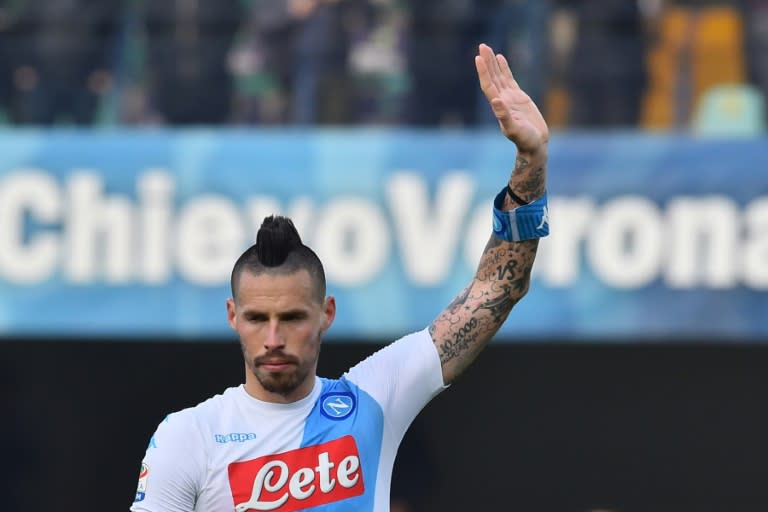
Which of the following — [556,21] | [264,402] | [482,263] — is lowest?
[264,402]

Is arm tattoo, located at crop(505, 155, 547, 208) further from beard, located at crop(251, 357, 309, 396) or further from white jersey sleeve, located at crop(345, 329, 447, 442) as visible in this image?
beard, located at crop(251, 357, 309, 396)

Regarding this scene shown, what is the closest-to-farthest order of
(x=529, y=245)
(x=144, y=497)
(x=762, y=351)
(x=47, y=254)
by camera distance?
(x=144, y=497) < (x=529, y=245) < (x=47, y=254) < (x=762, y=351)

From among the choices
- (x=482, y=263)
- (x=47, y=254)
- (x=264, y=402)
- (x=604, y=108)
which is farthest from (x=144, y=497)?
(x=604, y=108)

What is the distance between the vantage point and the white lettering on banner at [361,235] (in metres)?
6.86

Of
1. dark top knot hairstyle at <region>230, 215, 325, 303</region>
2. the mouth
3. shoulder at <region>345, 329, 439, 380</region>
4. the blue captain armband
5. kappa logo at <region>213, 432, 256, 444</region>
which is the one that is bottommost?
kappa logo at <region>213, 432, 256, 444</region>

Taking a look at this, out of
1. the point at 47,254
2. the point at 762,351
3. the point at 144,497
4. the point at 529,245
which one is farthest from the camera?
the point at 762,351

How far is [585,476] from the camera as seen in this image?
7555 mm

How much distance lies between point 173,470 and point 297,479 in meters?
0.31

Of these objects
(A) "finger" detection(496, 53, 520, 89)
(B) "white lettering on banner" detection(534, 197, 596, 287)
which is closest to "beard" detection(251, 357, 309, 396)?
(A) "finger" detection(496, 53, 520, 89)

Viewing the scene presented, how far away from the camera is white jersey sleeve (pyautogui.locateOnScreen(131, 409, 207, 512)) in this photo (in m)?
3.27

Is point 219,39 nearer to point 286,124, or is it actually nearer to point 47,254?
point 286,124

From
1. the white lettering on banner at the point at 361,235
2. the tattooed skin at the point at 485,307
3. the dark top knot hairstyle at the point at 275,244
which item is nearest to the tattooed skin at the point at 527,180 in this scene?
the tattooed skin at the point at 485,307

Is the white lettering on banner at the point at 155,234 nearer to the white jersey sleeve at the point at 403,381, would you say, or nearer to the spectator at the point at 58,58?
the spectator at the point at 58,58

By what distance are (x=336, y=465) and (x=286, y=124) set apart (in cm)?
432
